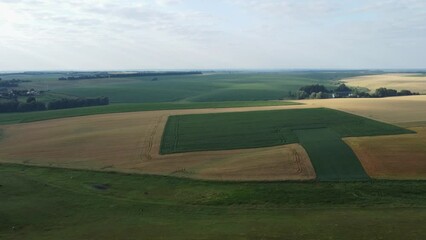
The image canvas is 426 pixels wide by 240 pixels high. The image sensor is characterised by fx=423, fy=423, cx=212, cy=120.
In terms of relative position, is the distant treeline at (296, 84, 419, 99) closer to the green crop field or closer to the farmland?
the farmland

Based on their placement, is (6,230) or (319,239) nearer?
(319,239)

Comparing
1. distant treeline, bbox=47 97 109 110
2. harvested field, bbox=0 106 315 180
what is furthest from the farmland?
distant treeline, bbox=47 97 109 110

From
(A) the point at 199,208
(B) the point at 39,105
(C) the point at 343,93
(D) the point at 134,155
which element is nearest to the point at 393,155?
(A) the point at 199,208

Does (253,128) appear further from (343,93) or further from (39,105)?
(343,93)

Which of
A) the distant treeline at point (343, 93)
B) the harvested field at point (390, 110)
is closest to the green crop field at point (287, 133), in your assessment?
the harvested field at point (390, 110)

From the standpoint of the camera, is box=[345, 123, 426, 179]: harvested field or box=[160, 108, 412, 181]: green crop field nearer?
box=[345, 123, 426, 179]: harvested field

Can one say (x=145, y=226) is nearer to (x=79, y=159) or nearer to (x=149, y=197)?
(x=149, y=197)

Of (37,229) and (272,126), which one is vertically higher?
(272,126)

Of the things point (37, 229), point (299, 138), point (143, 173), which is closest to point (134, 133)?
point (143, 173)
